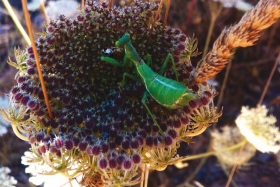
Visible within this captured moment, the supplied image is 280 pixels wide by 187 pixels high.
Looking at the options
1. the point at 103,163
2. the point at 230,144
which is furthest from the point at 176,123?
the point at 230,144

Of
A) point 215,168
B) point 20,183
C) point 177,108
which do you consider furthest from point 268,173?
point 177,108

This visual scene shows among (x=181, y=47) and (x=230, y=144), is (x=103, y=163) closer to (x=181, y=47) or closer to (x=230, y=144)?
(x=181, y=47)

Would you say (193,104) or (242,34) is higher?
(242,34)

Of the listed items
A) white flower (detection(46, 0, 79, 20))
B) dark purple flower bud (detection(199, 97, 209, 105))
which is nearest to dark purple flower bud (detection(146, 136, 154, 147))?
dark purple flower bud (detection(199, 97, 209, 105))

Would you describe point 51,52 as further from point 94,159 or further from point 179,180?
point 179,180

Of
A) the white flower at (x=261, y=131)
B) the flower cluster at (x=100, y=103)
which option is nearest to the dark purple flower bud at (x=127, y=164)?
the flower cluster at (x=100, y=103)

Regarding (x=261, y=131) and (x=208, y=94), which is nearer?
(x=208, y=94)

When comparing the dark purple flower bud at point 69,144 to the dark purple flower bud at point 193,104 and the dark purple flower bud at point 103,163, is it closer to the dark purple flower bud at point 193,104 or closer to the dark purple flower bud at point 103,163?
the dark purple flower bud at point 103,163
